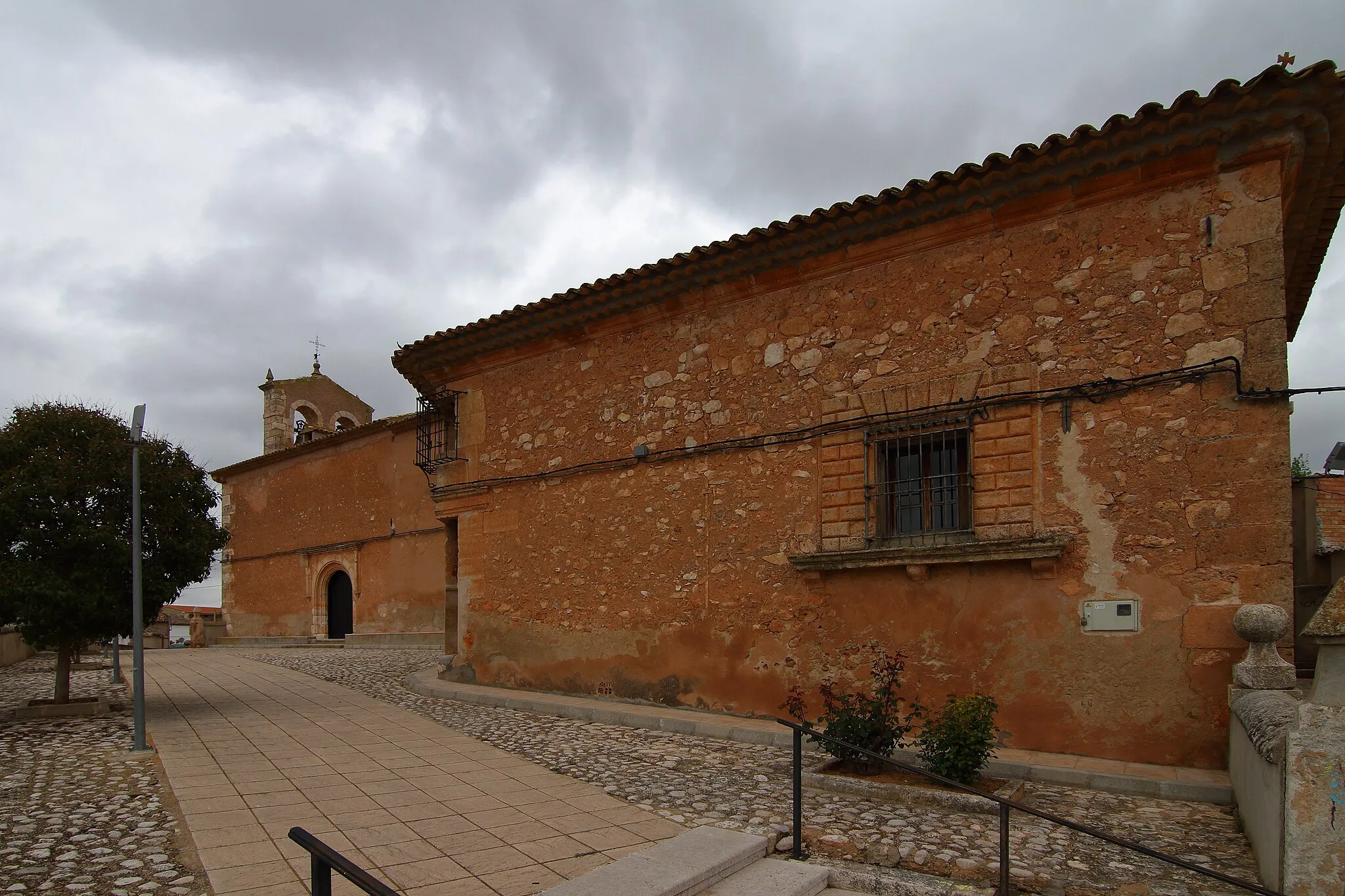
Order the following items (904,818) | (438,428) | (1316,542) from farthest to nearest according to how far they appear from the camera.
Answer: (438,428) → (1316,542) → (904,818)

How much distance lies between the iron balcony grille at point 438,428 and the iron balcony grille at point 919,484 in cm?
646

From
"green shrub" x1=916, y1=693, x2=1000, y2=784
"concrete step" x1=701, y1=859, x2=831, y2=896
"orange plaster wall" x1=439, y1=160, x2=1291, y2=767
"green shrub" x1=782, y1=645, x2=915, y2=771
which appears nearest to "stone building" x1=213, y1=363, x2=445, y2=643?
"orange plaster wall" x1=439, y1=160, x2=1291, y2=767

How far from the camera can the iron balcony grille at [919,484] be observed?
746 centimetres

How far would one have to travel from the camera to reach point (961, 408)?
290 inches

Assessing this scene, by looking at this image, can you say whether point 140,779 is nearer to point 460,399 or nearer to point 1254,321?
point 460,399

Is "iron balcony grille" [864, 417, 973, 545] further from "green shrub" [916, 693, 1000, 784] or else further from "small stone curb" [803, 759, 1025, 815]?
"small stone curb" [803, 759, 1025, 815]

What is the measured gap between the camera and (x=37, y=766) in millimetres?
6617

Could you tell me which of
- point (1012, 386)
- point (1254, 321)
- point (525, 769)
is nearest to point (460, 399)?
point (525, 769)

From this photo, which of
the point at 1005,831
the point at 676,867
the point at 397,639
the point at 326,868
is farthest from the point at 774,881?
the point at 397,639

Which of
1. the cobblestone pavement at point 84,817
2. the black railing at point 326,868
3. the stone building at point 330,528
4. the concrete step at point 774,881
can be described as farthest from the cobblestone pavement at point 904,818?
the stone building at point 330,528

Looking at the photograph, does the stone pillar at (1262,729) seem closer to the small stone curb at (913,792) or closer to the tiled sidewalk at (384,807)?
the small stone curb at (913,792)

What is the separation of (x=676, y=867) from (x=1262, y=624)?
4171 mm

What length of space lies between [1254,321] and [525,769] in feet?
21.1

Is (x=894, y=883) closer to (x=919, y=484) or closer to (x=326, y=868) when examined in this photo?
(x=326, y=868)
